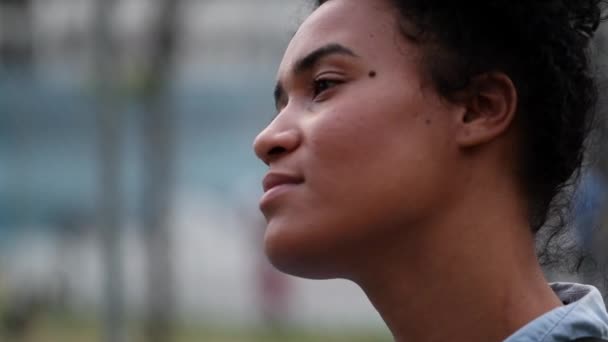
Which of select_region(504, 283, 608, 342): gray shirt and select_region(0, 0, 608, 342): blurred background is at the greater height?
select_region(0, 0, 608, 342): blurred background

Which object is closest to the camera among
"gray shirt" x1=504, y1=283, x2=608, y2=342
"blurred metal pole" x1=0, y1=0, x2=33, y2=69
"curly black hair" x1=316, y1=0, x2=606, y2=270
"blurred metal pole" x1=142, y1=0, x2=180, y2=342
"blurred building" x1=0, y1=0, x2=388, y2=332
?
"gray shirt" x1=504, y1=283, x2=608, y2=342

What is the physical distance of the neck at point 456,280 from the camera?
251cm

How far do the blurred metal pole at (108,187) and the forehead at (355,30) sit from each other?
6390 mm

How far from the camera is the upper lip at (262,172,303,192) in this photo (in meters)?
2.53

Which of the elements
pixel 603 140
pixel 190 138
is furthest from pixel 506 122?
pixel 190 138

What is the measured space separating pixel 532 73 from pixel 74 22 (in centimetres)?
1777

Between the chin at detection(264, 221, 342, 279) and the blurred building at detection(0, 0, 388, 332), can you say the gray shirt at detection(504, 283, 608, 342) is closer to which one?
the chin at detection(264, 221, 342, 279)

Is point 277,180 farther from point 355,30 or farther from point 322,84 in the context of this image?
point 355,30

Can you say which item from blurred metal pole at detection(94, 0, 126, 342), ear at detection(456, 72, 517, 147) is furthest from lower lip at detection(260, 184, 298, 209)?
blurred metal pole at detection(94, 0, 126, 342)

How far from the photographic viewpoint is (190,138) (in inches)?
655

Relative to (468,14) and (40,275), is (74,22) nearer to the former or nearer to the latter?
(40,275)

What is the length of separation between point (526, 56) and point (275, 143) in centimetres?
49

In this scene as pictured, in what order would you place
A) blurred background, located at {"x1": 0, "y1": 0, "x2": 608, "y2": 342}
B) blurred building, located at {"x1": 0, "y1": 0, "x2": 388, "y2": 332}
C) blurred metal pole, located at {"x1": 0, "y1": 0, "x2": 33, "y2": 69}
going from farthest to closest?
blurred metal pole, located at {"x1": 0, "y1": 0, "x2": 33, "y2": 69}
blurred building, located at {"x1": 0, "y1": 0, "x2": 388, "y2": 332}
blurred background, located at {"x1": 0, "y1": 0, "x2": 608, "y2": 342}

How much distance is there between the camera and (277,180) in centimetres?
255
